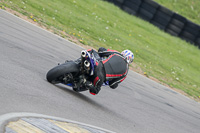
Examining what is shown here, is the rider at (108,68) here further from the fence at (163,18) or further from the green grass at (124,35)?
the fence at (163,18)

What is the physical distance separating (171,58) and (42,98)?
49.3 feet

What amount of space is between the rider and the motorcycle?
11 centimetres

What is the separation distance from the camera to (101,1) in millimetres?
22359

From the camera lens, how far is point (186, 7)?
28.9 meters

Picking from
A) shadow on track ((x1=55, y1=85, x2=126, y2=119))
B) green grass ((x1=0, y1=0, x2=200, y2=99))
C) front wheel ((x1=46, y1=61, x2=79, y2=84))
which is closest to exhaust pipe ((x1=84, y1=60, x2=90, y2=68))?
front wheel ((x1=46, y1=61, x2=79, y2=84))

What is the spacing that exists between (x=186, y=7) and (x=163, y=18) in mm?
6743

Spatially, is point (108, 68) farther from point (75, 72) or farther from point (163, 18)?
point (163, 18)

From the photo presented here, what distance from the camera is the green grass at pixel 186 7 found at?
27.7m

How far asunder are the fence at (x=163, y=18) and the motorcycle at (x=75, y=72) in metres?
16.4

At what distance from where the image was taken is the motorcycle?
6.46 metres

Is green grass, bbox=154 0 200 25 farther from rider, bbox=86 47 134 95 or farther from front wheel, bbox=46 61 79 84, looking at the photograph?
front wheel, bbox=46 61 79 84

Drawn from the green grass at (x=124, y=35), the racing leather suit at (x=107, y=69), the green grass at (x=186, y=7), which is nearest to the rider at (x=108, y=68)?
the racing leather suit at (x=107, y=69)

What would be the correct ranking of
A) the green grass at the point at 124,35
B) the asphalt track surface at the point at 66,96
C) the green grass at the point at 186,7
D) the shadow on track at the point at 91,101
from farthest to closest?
the green grass at the point at 186,7 → the green grass at the point at 124,35 → the shadow on track at the point at 91,101 → the asphalt track surface at the point at 66,96

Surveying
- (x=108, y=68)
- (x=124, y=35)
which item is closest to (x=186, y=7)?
(x=124, y=35)
